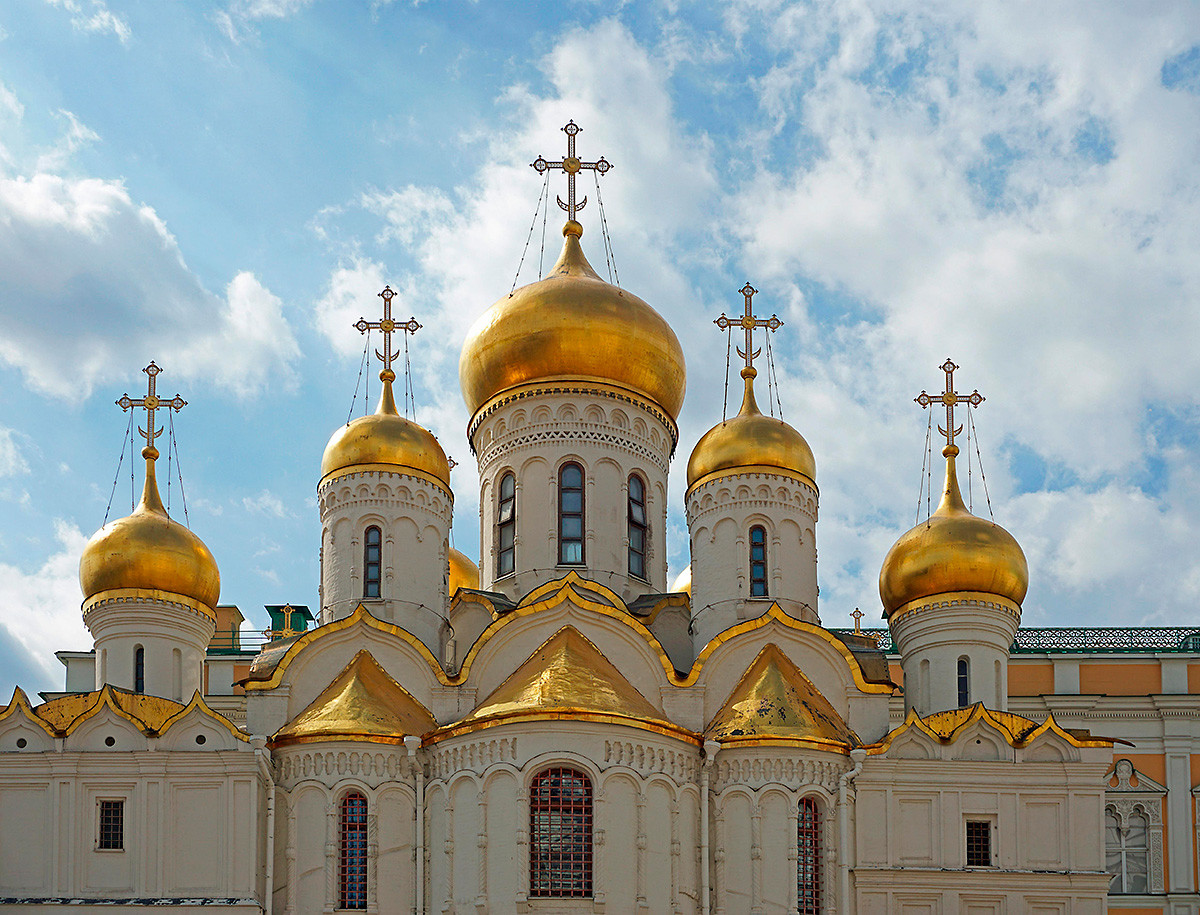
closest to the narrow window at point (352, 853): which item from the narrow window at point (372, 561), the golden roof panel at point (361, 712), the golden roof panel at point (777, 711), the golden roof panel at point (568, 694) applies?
the golden roof panel at point (361, 712)

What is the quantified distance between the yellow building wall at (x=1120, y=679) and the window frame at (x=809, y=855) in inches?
377

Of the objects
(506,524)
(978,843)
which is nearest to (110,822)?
(506,524)

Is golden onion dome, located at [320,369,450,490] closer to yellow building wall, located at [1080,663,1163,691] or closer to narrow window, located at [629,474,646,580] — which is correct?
narrow window, located at [629,474,646,580]

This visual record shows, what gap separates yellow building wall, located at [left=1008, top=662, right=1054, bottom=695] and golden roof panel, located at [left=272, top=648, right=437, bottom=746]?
12.0m

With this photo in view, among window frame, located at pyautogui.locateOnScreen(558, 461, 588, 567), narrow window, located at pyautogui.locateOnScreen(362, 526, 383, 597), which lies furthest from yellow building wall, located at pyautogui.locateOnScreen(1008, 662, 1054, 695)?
narrow window, located at pyautogui.locateOnScreen(362, 526, 383, 597)

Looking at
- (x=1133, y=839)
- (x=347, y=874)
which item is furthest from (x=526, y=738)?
(x=1133, y=839)

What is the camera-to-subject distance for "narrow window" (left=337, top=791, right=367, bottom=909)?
84.3 feet

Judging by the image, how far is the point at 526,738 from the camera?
25.0m

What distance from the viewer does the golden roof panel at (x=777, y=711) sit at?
1031 inches

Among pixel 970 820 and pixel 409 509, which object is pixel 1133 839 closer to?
pixel 970 820

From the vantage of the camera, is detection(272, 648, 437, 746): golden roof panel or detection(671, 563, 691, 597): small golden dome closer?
detection(272, 648, 437, 746): golden roof panel

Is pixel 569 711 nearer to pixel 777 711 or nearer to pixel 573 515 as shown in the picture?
pixel 777 711

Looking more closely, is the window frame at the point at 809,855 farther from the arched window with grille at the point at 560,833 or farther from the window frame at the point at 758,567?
the window frame at the point at 758,567

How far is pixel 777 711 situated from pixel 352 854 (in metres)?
5.82
